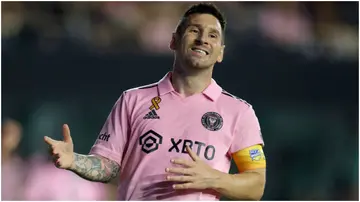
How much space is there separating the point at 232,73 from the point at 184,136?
6.30 metres

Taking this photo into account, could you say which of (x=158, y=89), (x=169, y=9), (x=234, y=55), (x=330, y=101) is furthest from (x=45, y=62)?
(x=158, y=89)

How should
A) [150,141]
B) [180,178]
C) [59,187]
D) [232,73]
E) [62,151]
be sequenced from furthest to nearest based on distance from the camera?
[232,73] → [59,187] → [150,141] → [62,151] → [180,178]

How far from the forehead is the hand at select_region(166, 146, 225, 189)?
59 cm

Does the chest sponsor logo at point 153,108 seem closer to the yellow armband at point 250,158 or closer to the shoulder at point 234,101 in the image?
the shoulder at point 234,101

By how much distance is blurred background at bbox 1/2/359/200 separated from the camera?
32.3 ft

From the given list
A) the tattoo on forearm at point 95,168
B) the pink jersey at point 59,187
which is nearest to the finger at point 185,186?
the tattoo on forearm at point 95,168

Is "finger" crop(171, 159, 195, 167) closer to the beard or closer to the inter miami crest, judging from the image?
the inter miami crest

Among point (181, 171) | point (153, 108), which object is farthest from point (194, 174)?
point (153, 108)

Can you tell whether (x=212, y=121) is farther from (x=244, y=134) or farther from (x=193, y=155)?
(x=193, y=155)

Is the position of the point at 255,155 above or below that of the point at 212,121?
below

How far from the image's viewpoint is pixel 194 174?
341 cm

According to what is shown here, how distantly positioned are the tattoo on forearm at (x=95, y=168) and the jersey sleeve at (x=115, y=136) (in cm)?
4

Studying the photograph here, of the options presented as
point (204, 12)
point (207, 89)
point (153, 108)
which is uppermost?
point (204, 12)

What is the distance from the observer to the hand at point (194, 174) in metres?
3.39
